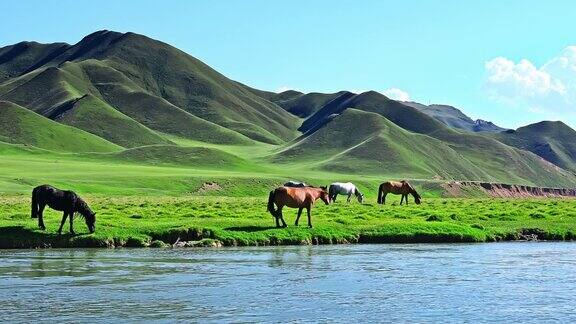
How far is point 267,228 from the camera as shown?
141 feet

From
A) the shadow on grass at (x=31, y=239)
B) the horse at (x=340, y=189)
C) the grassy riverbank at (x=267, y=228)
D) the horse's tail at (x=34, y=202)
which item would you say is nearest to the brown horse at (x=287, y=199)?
the grassy riverbank at (x=267, y=228)

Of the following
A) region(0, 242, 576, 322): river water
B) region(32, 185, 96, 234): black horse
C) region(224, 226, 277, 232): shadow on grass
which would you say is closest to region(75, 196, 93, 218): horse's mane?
region(32, 185, 96, 234): black horse

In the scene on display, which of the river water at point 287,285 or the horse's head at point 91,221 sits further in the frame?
the horse's head at point 91,221

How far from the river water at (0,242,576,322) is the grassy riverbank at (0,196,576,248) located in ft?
9.09

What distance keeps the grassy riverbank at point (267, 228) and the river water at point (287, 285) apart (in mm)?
2772

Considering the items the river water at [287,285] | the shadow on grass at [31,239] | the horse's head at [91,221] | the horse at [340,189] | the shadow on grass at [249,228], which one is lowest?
the river water at [287,285]

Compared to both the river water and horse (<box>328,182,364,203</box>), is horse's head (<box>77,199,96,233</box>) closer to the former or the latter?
the river water

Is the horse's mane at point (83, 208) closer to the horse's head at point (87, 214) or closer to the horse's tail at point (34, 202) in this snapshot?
the horse's head at point (87, 214)

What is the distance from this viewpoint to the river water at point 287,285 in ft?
68.2

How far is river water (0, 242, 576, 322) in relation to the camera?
68.2ft

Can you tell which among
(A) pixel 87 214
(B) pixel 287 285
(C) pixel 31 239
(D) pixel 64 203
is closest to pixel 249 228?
(A) pixel 87 214

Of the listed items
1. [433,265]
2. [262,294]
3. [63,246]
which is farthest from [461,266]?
[63,246]

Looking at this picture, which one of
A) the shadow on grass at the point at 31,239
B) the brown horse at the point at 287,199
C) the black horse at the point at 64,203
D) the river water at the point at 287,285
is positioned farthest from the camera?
the brown horse at the point at 287,199

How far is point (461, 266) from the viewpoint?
31500 millimetres
